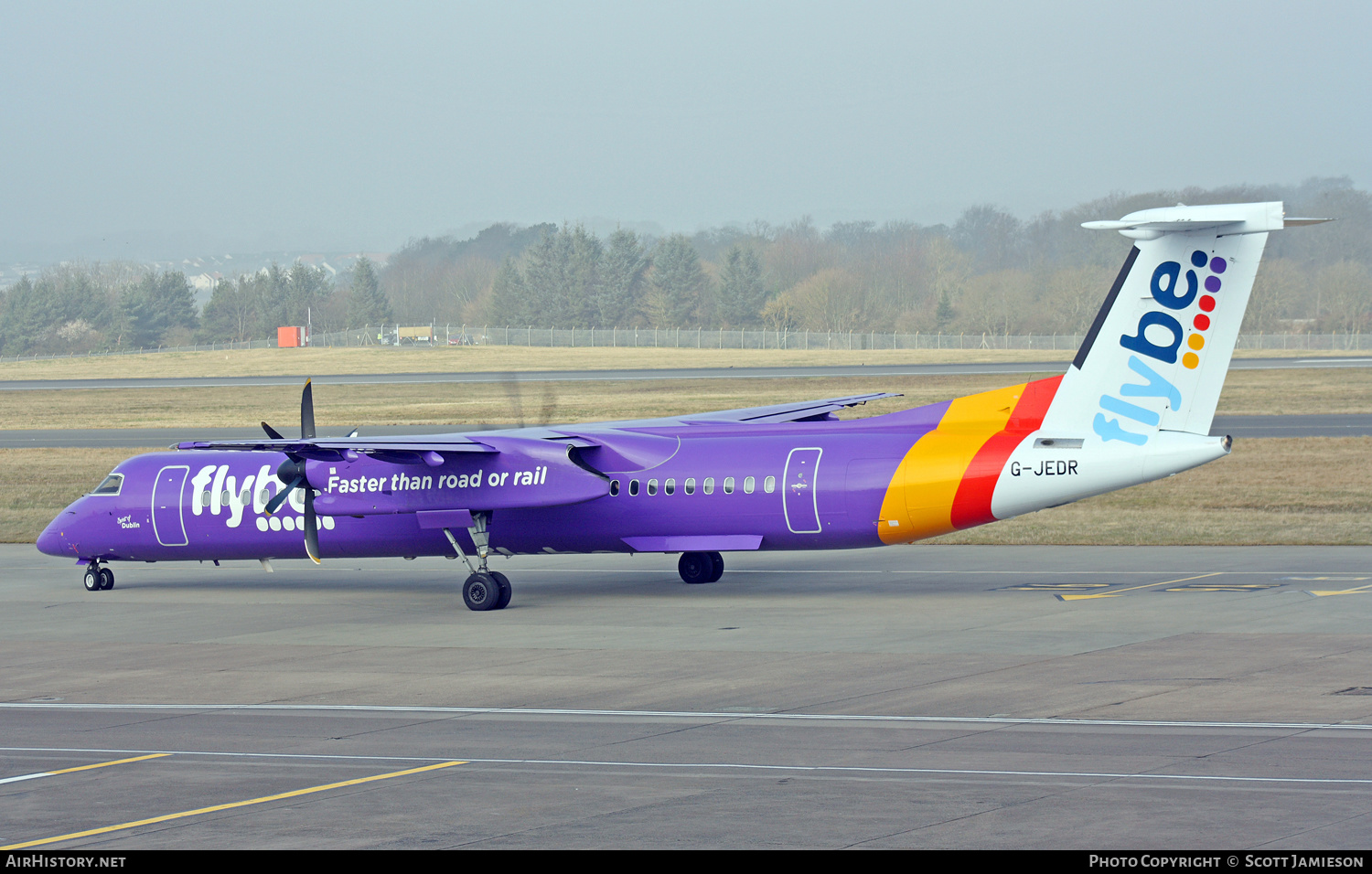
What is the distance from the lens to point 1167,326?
21297mm

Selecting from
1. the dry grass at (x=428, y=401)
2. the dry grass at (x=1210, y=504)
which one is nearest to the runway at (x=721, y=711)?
the dry grass at (x=1210, y=504)

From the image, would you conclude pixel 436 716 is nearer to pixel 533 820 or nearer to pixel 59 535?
pixel 533 820

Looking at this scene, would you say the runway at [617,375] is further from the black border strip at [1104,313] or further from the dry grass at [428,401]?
the black border strip at [1104,313]

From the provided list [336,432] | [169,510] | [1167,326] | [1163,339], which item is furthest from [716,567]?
→ [336,432]

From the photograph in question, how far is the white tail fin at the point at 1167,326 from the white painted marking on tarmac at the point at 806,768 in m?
10.3

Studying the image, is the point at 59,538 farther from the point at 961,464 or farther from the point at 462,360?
the point at 462,360

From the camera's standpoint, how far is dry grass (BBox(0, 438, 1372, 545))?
31.2 m

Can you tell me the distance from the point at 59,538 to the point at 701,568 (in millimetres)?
13017

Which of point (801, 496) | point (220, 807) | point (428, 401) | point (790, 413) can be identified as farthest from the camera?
point (428, 401)

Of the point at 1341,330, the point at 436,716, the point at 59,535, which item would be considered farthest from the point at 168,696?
the point at 1341,330

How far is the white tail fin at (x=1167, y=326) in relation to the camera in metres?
20.7

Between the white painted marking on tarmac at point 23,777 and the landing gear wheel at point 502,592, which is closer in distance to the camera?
the white painted marking on tarmac at point 23,777

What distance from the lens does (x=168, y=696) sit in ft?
56.5

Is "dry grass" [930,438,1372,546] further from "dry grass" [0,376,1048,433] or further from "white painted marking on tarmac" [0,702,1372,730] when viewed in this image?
"dry grass" [0,376,1048,433]
